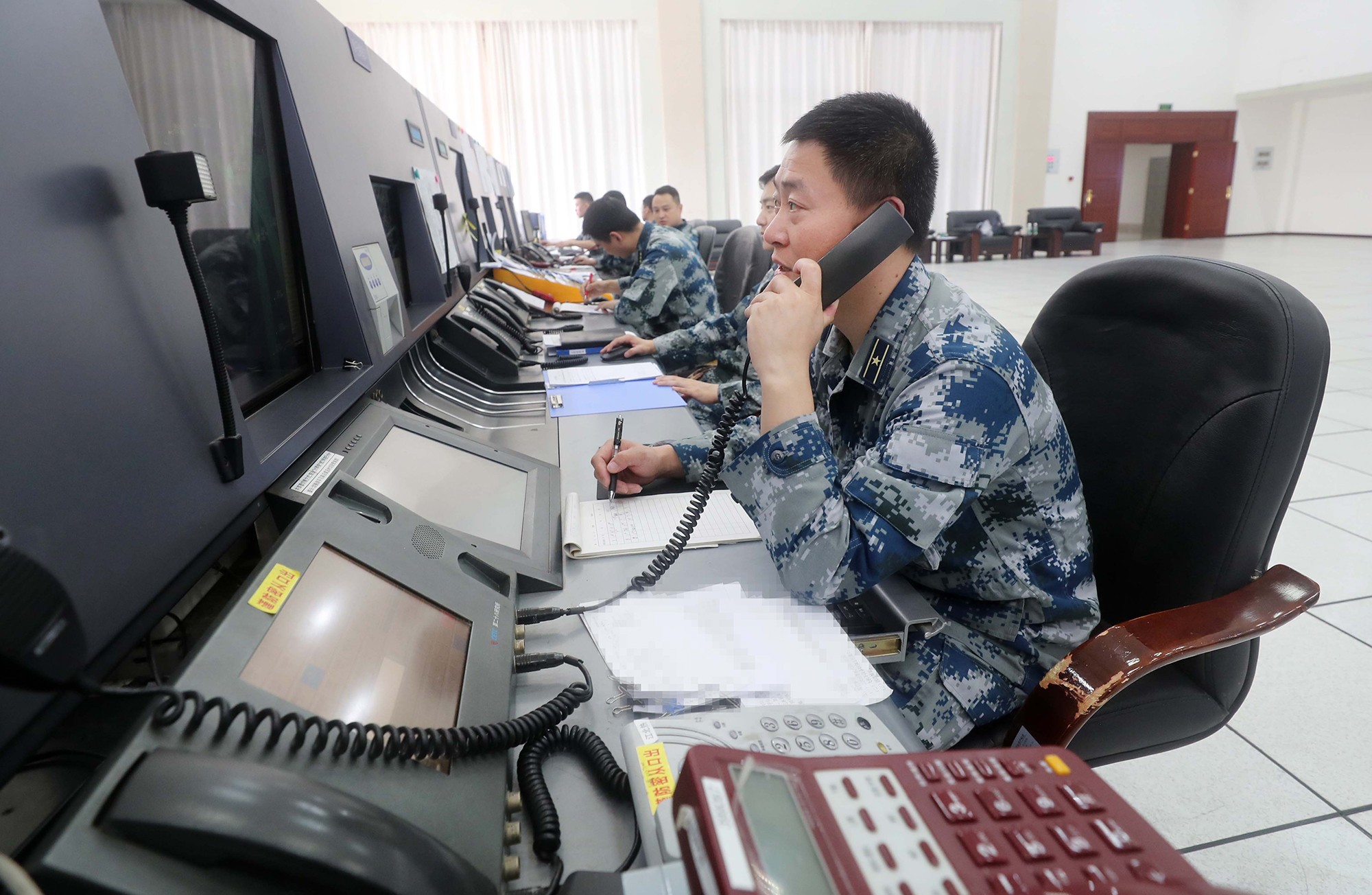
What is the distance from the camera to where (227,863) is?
Answer: 321 millimetres

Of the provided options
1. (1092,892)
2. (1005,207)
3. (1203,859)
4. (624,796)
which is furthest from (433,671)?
(1005,207)

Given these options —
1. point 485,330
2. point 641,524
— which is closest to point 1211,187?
point 485,330

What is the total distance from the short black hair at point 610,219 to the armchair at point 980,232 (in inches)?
324

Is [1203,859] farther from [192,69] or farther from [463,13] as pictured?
[463,13]

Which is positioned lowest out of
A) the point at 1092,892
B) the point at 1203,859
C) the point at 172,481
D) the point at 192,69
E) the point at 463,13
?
the point at 1203,859

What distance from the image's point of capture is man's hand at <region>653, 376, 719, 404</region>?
5.69 feet

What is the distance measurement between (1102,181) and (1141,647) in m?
12.8

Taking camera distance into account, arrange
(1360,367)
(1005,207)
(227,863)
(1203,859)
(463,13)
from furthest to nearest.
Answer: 1. (1005,207)
2. (463,13)
3. (1360,367)
4. (1203,859)
5. (227,863)

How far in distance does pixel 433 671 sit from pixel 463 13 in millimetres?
9962

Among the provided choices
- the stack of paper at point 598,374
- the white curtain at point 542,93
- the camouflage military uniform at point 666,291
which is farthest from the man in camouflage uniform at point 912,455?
the white curtain at point 542,93

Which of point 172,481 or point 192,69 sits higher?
point 192,69

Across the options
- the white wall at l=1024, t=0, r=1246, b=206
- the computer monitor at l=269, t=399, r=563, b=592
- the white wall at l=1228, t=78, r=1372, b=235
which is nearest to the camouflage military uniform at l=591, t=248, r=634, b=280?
the computer monitor at l=269, t=399, r=563, b=592

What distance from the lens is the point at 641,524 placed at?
99cm

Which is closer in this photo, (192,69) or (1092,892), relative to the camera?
(1092,892)
